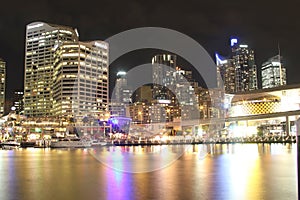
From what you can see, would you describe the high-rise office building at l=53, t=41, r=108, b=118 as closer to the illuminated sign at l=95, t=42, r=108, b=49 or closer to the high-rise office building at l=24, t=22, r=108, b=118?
the high-rise office building at l=24, t=22, r=108, b=118

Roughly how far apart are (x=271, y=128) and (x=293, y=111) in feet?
95.9

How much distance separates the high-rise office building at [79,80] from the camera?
160750 mm

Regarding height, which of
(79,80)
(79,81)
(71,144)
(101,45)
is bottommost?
(71,144)

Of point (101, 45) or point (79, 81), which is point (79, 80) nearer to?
point (79, 81)

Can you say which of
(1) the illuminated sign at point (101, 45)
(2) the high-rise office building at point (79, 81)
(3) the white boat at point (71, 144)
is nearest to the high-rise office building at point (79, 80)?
(2) the high-rise office building at point (79, 81)

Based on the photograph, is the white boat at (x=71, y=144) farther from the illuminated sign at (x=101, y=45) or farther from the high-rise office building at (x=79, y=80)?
the illuminated sign at (x=101, y=45)

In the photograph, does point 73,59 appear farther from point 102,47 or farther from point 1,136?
point 1,136

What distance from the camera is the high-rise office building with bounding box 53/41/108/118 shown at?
160750 millimetres

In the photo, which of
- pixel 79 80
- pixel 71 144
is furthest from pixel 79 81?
pixel 71 144

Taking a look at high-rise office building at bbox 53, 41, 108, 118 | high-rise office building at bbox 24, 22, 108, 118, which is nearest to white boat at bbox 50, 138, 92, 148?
high-rise office building at bbox 24, 22, 108, 118

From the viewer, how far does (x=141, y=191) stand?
1298 centimetres

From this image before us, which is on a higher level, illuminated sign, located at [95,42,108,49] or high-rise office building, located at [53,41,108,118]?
illuminated sign, located at [95,42,108,49]

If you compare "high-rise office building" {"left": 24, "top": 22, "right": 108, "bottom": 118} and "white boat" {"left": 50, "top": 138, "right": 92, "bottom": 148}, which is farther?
"high-rise office building" {"left": 24, "top": 22, "right": 108, "bottom": 118}

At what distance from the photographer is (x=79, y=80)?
161 meters
